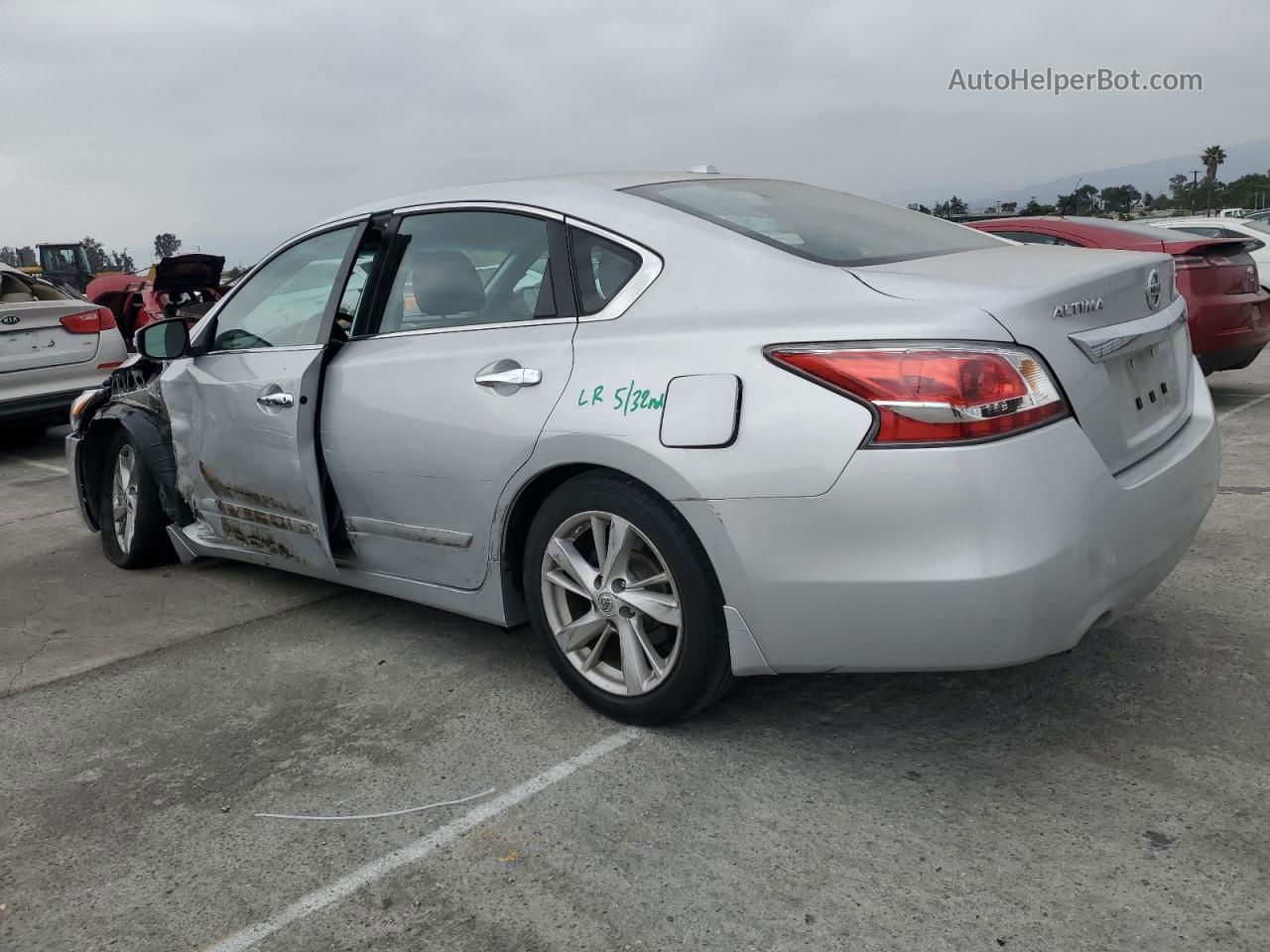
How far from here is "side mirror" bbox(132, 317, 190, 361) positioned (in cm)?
439

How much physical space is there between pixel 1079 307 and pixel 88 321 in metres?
8.42

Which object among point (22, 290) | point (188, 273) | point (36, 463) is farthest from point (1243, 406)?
point (188, 273)

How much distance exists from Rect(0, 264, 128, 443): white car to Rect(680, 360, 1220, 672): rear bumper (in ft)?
24.8

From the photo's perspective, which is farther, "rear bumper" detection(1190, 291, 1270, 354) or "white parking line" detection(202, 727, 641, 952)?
"rear bumper" detection(1190, 291, 1270, 354)

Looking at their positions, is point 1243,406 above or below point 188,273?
below

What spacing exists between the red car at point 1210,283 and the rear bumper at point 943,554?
5.07 metres

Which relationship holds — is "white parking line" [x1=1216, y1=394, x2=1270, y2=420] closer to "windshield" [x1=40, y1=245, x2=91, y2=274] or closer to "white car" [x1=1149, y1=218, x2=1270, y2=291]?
"white car" [x1=1149, y1=218, x2=1270, y2=291]

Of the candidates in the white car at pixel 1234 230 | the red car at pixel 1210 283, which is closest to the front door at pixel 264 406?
the red car at pixel 1210 283

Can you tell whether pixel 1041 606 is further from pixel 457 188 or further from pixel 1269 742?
pixel 457 188

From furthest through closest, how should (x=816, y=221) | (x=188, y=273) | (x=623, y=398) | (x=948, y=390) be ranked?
1. (x=188, y=273)
2. (x=816, y=221)
3. (x=623, y=398)
4. (x=948, y=390)

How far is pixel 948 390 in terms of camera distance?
2379 mm

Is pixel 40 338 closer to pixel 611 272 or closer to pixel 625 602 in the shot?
pixel 611 272

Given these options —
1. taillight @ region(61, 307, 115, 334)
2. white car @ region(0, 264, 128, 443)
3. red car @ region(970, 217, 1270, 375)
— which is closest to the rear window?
red car @ region(970, 217, 1270, 375)

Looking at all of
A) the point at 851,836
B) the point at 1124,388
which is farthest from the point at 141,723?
the point at 1124,388
